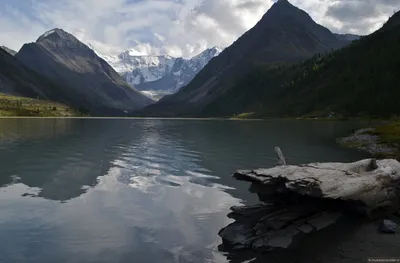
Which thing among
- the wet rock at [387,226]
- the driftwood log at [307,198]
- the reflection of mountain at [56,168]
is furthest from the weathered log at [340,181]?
the reflection of mountain at [56,168]

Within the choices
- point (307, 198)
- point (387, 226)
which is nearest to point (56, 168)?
point (307, 198)

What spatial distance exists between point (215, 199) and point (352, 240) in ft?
48.0

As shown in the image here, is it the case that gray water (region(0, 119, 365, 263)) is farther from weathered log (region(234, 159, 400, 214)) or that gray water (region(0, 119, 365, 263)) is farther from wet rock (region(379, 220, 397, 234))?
wet rock (region(379, 220, 397, 234))

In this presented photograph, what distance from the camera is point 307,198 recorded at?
21.0m

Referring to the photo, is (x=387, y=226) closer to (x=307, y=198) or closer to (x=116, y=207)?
(x=307, y=198)

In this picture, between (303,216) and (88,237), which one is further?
(88,237)

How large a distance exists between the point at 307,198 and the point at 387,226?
4642 millimetres

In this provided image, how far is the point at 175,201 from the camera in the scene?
106 ft

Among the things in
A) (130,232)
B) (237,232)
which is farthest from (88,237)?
(237,232)

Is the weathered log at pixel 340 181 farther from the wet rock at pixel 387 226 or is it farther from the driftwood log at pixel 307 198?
the wet rock at pixel 387 226

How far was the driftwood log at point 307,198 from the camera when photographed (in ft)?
64.0

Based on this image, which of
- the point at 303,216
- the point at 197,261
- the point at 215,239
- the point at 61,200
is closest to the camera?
the point at 197,261

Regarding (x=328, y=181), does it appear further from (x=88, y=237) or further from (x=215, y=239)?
(x=88, y=237)

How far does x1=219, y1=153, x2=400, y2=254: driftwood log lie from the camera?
768 inches
